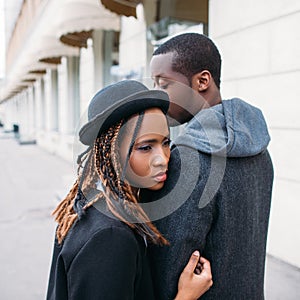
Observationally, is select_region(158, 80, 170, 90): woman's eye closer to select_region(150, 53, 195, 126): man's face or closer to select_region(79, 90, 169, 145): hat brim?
select_region(150, 53, 195, 126): man's face

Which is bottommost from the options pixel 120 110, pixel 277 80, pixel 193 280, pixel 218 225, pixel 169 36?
pixel 193 280

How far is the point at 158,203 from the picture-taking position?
3.69ft

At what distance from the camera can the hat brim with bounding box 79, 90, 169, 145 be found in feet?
3.45

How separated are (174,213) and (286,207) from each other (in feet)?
10.5

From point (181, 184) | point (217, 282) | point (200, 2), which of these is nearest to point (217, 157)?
point (181, 184)

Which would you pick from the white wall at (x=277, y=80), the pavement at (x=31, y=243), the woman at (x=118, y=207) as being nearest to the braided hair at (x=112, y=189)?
the woman at (x=118, y=207)

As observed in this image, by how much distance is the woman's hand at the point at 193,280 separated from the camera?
1105 millimetres

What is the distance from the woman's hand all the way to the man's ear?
492 mm

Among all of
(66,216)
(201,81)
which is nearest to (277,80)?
(201,81)

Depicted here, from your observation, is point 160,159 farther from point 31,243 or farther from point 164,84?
point 31,243

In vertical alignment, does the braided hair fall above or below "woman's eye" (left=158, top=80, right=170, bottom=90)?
below

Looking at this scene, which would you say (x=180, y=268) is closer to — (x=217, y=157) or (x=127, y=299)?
(x=127, y=299)

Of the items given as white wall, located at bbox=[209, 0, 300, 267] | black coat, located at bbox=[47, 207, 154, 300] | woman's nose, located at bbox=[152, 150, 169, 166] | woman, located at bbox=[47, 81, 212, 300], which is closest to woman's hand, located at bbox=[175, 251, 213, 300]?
woman, located at bbox=[47, 81, 212, 300]

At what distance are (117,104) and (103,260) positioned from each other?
388 millimetres
